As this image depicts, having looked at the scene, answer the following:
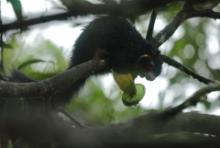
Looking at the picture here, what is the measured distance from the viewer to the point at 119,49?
1.46 meters

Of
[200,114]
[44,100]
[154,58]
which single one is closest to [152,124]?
[200,114]

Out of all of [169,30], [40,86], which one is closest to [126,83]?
[169,30]

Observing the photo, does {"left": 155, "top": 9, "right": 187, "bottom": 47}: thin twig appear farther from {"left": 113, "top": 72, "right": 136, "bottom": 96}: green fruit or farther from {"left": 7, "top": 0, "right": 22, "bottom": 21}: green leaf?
{"left": 7, "top": 0, "right": 22, "bottom": 21}: green leaf

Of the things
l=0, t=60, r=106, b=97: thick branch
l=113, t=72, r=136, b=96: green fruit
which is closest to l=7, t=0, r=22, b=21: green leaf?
l=0, t=60, r=106, b=97: thick branch

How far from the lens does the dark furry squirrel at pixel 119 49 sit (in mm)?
1442

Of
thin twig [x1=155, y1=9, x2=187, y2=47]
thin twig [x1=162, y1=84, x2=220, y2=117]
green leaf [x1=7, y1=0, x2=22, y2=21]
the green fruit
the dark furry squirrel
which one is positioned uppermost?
thin twig [x1=155, y1=9, x2=187, y2=47]

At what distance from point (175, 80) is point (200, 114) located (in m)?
1.10

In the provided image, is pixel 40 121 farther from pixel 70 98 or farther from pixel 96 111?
pixel 96 111

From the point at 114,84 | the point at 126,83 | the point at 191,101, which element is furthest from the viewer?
the point at 114,84

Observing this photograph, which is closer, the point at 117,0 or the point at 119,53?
the point at 117,0

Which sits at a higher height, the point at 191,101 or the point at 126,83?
the point at 126,83

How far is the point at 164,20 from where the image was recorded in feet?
8.71

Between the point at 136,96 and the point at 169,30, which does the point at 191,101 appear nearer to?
the point at 136,96

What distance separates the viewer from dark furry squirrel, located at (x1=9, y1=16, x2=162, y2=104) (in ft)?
4.73
